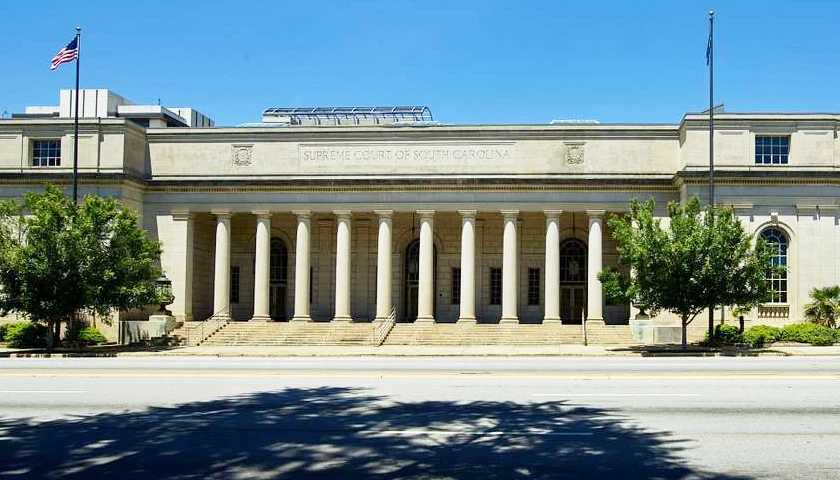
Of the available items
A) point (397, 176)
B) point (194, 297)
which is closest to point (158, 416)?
point (397, 176)

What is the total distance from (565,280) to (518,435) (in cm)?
4048

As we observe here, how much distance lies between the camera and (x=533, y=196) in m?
47.4

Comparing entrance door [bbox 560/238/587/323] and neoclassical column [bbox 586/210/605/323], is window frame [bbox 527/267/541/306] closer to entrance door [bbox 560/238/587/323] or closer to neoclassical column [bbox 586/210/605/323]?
entrance door [bbox 560/238/587/323]

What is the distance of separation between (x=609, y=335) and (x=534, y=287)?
861cm

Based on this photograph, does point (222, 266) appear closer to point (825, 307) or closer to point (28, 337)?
point (28, 337)

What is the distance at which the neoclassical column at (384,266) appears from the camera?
47781 millimetres

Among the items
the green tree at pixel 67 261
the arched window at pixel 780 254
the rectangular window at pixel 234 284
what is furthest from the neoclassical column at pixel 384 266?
the arched window at pixel 780 254

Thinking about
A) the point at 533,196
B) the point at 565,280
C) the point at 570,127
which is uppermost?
the point at 570,127

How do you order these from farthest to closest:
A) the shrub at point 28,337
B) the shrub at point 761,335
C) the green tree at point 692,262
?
the shrub at point 28,337, the shrub at point 761,335, the green tree at point 692,262

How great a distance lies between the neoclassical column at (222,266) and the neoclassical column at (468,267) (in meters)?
12.5

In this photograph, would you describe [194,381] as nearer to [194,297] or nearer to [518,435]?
[518,435]

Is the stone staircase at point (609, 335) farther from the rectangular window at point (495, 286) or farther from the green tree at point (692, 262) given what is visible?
the rectangular window at point (495, 286)

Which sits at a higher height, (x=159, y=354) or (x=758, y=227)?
(x=758, y=227)

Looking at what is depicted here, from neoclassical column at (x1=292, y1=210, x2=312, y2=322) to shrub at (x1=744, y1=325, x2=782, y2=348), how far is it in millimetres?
22061
